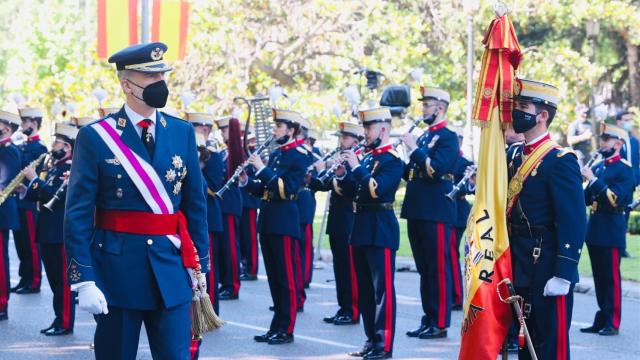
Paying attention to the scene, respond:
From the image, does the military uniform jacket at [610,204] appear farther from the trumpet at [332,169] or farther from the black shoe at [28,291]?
the black shoe at [28,291]

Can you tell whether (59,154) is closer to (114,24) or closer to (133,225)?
(114,24)

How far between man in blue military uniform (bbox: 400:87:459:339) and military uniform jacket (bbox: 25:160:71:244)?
301 centimetres

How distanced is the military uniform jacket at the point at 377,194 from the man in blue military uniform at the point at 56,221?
2.60 metres

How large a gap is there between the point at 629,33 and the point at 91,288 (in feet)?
77.8

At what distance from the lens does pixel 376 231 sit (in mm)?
9484

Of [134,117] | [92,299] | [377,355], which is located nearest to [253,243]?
[377,355]

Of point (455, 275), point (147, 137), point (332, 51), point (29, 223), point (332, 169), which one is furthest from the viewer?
point (332, 51)

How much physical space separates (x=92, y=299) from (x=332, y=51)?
1995 cm

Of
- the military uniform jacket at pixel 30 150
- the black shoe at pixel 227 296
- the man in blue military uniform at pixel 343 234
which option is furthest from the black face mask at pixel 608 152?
the military uniform jacket at pixel 30 150

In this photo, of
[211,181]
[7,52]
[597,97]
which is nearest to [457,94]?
[597,97]

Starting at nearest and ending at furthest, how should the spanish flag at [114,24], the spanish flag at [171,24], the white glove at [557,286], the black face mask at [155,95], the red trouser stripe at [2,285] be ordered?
the black face mask at [155,95] → the white glove at [557,286] → the red trouser stripe at [2,285] → the spanish flag at [114,24] → the spanish flag at [171,24]

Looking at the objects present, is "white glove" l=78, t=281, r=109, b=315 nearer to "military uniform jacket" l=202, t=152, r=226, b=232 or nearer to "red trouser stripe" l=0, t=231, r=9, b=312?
"red trouser stripe" l=0, t=231, r=9, b=312

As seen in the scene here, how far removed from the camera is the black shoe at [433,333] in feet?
34.4

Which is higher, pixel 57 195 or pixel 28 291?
pixel 57 195
